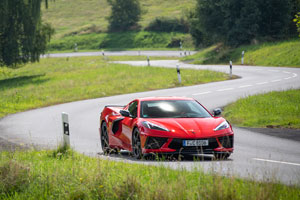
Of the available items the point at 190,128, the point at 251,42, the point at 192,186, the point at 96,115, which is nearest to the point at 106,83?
the point at 96,115

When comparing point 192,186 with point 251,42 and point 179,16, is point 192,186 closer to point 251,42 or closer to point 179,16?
point 251,42

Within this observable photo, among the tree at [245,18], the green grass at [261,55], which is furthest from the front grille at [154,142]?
the tree at [245,18]

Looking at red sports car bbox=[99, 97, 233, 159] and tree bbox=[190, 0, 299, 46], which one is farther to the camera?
tree bbox=[190, 0, 299, 46]

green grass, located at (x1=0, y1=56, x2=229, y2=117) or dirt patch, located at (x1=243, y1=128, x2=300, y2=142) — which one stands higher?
dirt patch, located at (x1=243, y1=128, x2=300, y2=142)

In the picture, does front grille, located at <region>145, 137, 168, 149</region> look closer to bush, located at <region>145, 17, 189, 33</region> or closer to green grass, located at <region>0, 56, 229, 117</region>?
green grass, located at <region>0, 56, 229, 117</region>

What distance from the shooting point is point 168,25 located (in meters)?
79.2

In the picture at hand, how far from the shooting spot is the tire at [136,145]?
1098 centimetres

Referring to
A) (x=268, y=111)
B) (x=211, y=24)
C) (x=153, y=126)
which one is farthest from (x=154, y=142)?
(x=211, y=24)

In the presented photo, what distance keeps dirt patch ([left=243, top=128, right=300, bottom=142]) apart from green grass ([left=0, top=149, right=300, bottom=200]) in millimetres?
6024

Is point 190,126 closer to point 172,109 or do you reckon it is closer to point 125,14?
point 172,109

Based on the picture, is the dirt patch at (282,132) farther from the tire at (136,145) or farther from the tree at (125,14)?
the tree at (125,14)

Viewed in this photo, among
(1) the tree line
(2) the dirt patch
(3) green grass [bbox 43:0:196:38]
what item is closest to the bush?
(3) green grass [bbox 43:0:196:38]

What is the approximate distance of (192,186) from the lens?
24.4 ft

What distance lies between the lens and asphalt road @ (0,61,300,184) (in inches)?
374
